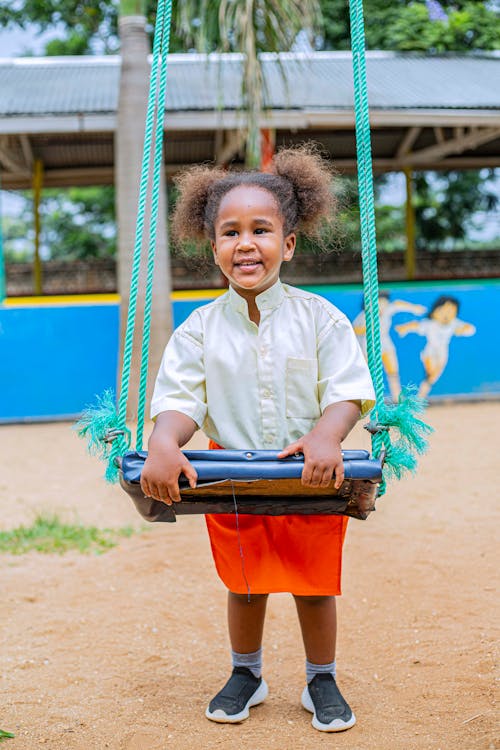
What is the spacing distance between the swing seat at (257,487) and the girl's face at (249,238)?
1.50 feet

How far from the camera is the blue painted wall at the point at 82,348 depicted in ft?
24.6

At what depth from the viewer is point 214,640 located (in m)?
2.87

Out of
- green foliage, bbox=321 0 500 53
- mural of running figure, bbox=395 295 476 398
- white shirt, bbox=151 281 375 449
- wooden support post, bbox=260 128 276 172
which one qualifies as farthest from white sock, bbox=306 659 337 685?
green foliage, bbox=321 0 500 53

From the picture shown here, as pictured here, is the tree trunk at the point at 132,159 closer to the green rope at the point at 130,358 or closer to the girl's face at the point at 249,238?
the green rope at the point at 130,358

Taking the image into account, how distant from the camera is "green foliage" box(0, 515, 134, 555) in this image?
3900 mm

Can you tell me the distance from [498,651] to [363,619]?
54 centimetres

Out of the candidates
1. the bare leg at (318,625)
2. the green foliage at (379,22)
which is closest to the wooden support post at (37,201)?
the green foliage at (379,22)

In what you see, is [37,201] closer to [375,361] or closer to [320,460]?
[375,361]

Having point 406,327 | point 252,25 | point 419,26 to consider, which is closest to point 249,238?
point 252,25

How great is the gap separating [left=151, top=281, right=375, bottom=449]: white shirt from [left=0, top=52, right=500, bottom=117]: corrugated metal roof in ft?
22.8

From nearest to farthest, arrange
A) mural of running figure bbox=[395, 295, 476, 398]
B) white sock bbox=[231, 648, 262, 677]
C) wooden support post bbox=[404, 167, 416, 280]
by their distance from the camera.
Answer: white sock bbox=[231, 648, 262, 677], mural of running figure bbox=[395, 295, 476, 398], wooden support post bbox=[404, 167, 416, 280]

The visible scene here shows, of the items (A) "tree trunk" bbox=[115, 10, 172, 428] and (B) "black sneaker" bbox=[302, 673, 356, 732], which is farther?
(A) "tree trunk" bbox=[115, 10, 172, 428]

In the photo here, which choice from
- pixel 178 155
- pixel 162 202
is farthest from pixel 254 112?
pixel 178 155

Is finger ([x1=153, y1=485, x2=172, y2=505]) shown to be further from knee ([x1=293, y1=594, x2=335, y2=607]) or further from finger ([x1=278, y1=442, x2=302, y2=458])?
knee ([x1=293, y1=594, x2=335, y2=607])
